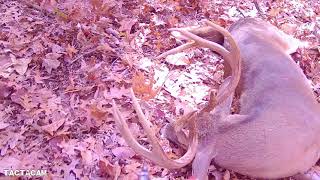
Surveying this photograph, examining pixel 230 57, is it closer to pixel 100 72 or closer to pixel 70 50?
pixel 100 72

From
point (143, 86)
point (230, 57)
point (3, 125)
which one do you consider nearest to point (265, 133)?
point (230, 57)

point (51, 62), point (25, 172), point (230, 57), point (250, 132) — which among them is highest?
point (230, 57)

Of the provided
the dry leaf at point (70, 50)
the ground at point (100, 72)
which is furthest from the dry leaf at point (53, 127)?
the dry leaf at point (70, 50)

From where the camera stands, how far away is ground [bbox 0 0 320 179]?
4117 millimetres

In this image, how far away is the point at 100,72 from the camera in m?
4.97

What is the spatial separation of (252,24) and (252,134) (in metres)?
1.88

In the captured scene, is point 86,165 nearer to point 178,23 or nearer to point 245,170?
point 245,170

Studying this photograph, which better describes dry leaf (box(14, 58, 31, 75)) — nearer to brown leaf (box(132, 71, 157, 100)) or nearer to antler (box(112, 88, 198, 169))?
brown leaf (box(132, 71, 157, 100))

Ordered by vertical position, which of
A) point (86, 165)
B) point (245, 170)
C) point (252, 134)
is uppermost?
point (252, 134)

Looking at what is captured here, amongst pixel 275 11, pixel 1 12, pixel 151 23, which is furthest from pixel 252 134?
pixel 1 12

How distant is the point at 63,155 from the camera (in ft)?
13.5

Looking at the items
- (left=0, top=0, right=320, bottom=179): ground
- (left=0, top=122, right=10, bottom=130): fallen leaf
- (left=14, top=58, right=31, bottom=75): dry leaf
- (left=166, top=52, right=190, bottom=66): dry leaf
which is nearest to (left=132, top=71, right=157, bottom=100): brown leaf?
(left=0, top=0, right=320, bottom=179): ground

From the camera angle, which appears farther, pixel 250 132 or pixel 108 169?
pixel 108 169

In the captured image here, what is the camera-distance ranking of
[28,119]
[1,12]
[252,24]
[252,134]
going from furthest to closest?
[1,12]
[252,24]
[28,119]
[252,134]
